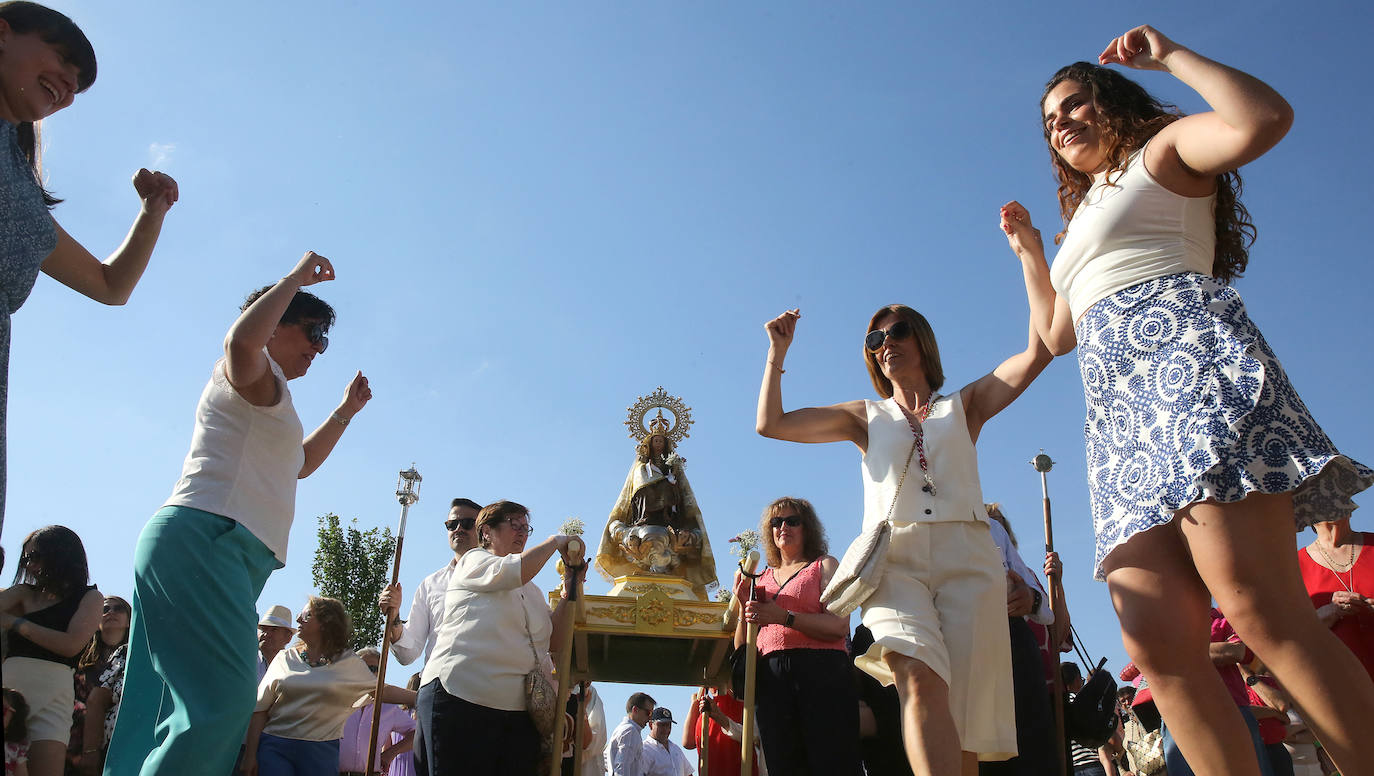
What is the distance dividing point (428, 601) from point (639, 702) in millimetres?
4952

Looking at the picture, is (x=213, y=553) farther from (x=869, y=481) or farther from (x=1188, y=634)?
(x=1188, y=634)

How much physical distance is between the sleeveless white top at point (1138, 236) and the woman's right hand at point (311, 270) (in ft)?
8.04

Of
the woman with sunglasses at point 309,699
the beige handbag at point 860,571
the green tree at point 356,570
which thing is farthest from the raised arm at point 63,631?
the green tree at point 356,570

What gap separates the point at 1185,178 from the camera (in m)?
2.56

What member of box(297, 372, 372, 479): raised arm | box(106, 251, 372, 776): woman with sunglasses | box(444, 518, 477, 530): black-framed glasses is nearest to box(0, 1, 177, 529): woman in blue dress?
box(106, 251, 372, 776): woman with sunglasses

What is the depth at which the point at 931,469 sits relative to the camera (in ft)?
11.6

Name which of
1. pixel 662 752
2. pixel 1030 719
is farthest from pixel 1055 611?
pixel 662 752

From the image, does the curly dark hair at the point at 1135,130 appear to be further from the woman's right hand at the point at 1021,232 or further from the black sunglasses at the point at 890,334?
the black sunglasses at the point at 890,334

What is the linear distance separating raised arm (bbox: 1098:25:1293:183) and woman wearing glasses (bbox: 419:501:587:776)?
355 cm

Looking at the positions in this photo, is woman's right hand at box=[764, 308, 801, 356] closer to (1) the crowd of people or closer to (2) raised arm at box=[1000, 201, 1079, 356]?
(1) the crowd of people

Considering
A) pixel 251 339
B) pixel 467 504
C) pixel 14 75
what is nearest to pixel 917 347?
pixel 251 339

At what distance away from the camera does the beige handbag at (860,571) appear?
130 inches

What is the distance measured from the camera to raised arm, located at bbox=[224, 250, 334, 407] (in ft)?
10.4

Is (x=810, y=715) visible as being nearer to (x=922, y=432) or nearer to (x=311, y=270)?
(x=922, y=432)
